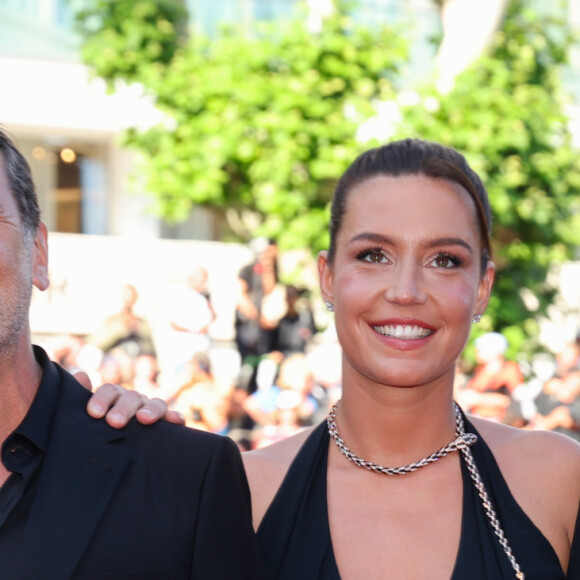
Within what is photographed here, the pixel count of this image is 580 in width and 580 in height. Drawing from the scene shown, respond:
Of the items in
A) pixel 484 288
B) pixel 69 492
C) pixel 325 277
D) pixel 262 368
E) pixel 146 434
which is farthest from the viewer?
pixel 262 368

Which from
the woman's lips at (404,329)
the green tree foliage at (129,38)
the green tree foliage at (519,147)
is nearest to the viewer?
the woman's lips at (404,329)

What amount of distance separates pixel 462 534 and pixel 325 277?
855mm

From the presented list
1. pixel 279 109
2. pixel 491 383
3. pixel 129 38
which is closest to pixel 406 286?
pixel 491 383

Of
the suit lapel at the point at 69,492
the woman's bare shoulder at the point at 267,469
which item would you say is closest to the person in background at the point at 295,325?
the woman's bare shoulder at the point at 267,469

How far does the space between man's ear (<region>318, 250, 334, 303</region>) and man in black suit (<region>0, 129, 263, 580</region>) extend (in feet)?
2.31

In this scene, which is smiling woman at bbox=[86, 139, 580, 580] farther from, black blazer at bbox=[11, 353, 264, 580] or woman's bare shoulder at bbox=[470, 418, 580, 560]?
black blazer at bbox=[11, 353, 264, 580]

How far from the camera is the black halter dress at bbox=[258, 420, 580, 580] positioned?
2.54 meters

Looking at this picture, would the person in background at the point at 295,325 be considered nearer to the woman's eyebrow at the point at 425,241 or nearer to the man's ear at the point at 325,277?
the man's ear at the point at 325,277

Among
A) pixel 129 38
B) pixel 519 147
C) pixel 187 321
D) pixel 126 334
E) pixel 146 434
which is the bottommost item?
pixel 126 334

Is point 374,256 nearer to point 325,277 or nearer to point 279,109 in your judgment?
point 325,277

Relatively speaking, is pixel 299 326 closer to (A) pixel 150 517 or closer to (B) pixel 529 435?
(B) pixel 529 435

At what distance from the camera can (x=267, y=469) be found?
290 cm

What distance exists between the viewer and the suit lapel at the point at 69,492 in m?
2.04

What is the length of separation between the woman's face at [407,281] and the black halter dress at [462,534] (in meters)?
0.30
